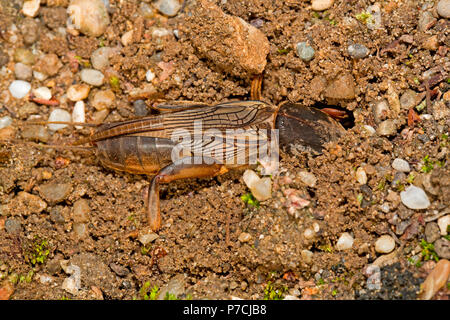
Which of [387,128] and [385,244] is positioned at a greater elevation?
[387,128]

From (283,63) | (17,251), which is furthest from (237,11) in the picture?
(17,251)

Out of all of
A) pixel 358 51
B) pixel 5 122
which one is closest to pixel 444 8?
pixel 358 51

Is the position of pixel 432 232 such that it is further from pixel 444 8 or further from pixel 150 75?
pixel 150 75

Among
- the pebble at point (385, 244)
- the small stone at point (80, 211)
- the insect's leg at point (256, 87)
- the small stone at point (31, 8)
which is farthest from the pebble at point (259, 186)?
the small stone at point (31, 8)

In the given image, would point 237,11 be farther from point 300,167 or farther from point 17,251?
point 17,251

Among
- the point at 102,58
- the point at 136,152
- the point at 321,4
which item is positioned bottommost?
the point at 136,152

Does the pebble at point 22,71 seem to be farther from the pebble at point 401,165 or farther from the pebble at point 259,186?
the pebble at point 401,165

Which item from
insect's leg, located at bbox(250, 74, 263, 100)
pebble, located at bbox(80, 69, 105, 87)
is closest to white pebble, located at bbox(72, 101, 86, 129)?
pebble, located at bbox(80, 69, 105, 87)
